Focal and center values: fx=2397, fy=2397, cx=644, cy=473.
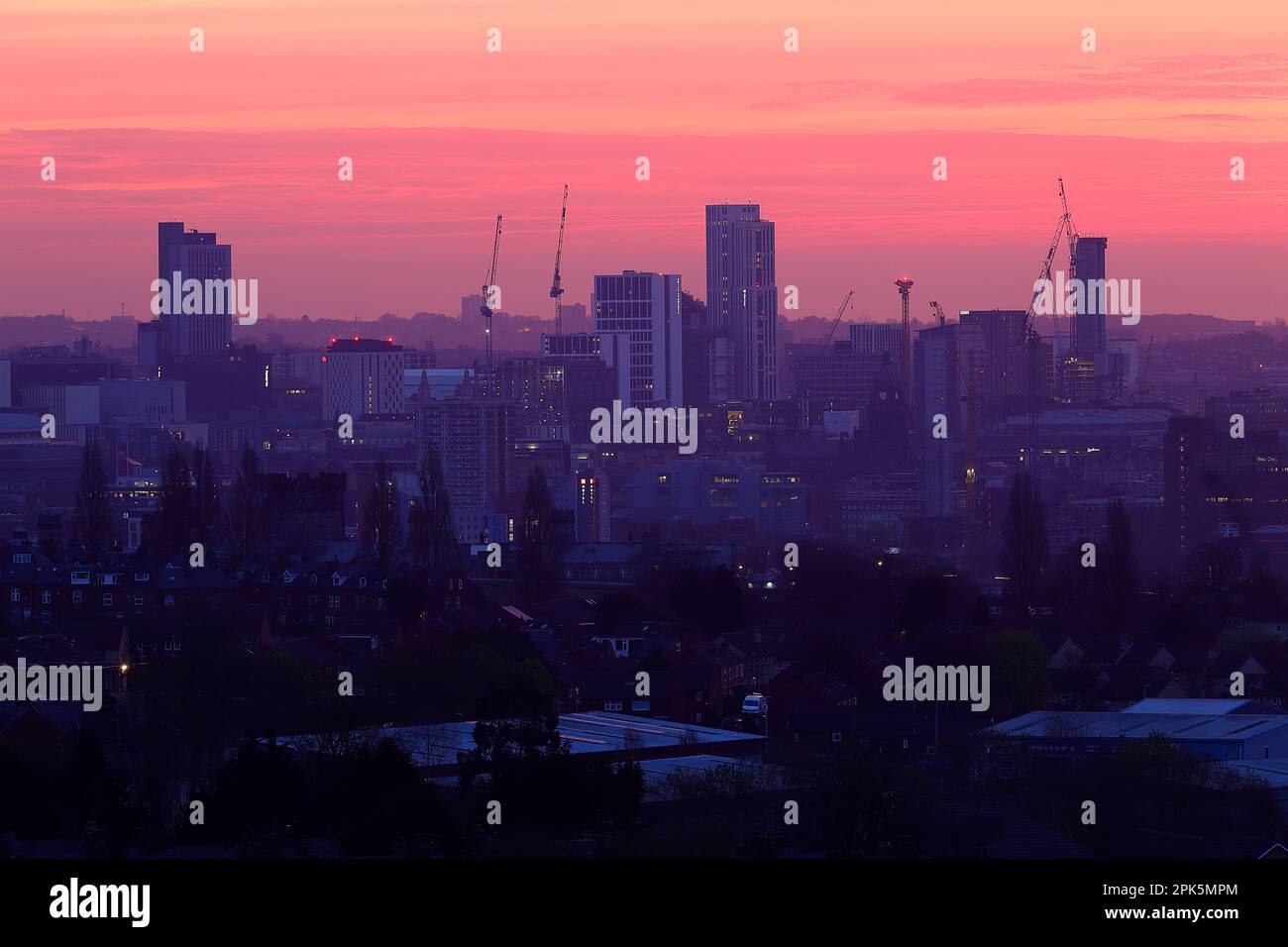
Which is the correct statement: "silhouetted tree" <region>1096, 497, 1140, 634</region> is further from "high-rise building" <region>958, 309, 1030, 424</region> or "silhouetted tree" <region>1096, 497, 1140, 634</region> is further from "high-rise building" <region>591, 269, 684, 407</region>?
"high-rise building" <region>591, 269, 684, 407</region>

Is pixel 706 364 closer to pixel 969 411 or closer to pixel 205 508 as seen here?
pixel 969 411

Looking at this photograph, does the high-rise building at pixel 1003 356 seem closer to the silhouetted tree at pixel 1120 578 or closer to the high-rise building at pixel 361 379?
the high-rise building at pixel 361 379

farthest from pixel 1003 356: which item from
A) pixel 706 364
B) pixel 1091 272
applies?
pixel 706 364

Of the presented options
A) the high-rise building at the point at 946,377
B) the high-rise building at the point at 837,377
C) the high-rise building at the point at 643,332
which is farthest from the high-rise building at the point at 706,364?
the high-rise building at the point at 946,377

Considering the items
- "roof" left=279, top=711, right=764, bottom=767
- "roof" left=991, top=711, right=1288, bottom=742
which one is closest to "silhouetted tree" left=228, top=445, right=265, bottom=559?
"roof" left=279, top=711, right=764, bottom=767

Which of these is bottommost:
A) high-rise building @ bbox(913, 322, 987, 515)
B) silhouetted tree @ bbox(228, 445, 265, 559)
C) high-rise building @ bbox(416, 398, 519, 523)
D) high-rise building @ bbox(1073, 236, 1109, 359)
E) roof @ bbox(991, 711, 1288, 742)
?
roof @ bbox(991, 711, 1288, 742)

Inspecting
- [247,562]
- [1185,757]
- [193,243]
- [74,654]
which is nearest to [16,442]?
[193,243]

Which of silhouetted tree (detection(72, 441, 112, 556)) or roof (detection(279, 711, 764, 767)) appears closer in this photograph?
roof (detection(279, 711, 764, 767))
